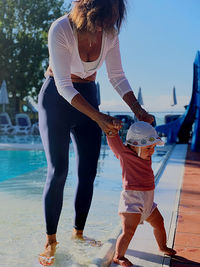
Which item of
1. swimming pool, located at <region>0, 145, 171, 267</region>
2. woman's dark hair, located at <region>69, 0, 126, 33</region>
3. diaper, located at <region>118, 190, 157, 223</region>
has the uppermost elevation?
woman's dark hair, located at <region>69, 0, 126, 33</region>

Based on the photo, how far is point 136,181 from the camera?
1951 millimetres

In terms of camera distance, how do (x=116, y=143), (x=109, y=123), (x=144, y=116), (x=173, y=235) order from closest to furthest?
(x=109, y=123) < (x=116, y=143) < (x=144, y=116) < (x=173, y=235)

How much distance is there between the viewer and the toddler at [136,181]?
1892mm

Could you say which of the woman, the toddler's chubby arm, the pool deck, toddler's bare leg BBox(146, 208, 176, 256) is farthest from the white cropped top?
the pool deck

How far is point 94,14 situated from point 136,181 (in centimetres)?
Result: 93

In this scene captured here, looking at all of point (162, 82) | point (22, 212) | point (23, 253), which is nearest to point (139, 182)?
point (23, 253)

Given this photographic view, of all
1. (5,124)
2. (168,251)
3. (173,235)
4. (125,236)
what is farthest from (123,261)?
(5,124)

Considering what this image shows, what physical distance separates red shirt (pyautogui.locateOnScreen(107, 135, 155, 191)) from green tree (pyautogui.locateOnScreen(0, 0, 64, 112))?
69.0 feet

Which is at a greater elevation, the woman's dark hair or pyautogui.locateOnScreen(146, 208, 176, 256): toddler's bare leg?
the woman's dark hair

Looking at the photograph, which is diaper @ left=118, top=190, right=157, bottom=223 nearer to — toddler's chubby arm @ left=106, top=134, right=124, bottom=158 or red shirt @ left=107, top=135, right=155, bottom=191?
red shirt @ left=107, top=135, right=155, bottom=191

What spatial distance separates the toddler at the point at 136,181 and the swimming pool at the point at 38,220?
35 cm

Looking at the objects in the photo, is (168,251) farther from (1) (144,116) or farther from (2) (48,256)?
(1) (144,116)

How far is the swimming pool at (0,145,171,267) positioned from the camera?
81.8 inches

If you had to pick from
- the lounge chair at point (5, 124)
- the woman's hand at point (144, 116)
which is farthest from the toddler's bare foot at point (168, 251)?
the lounge chair at point (5, 124)
